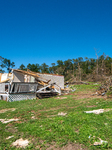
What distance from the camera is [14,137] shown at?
392 cm

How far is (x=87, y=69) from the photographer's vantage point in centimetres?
5291

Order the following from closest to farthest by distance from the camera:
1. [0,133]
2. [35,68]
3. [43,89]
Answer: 1. [0,133]
2. [43,89]
3. [35,68]

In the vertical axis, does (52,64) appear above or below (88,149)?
above

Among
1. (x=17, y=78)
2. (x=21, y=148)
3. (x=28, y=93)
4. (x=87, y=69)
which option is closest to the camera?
(x=21, y=148)

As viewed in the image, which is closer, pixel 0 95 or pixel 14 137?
pixel 14 137

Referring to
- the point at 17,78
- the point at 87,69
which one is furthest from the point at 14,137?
the point at 87,69

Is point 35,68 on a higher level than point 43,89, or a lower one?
higher

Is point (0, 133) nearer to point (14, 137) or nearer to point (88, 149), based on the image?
point (14, 137)

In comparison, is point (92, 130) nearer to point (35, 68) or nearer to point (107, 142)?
point (107, 142)

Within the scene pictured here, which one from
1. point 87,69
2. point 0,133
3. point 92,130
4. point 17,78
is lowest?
point 0,133

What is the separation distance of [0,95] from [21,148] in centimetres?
1188

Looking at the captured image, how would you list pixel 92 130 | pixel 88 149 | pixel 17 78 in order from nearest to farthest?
1. pixel 88 149
2. pixel 92 130
3. pixel 17 78

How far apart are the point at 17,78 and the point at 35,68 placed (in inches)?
1703

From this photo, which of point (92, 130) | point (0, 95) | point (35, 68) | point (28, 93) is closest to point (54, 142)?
point (92, 130)
